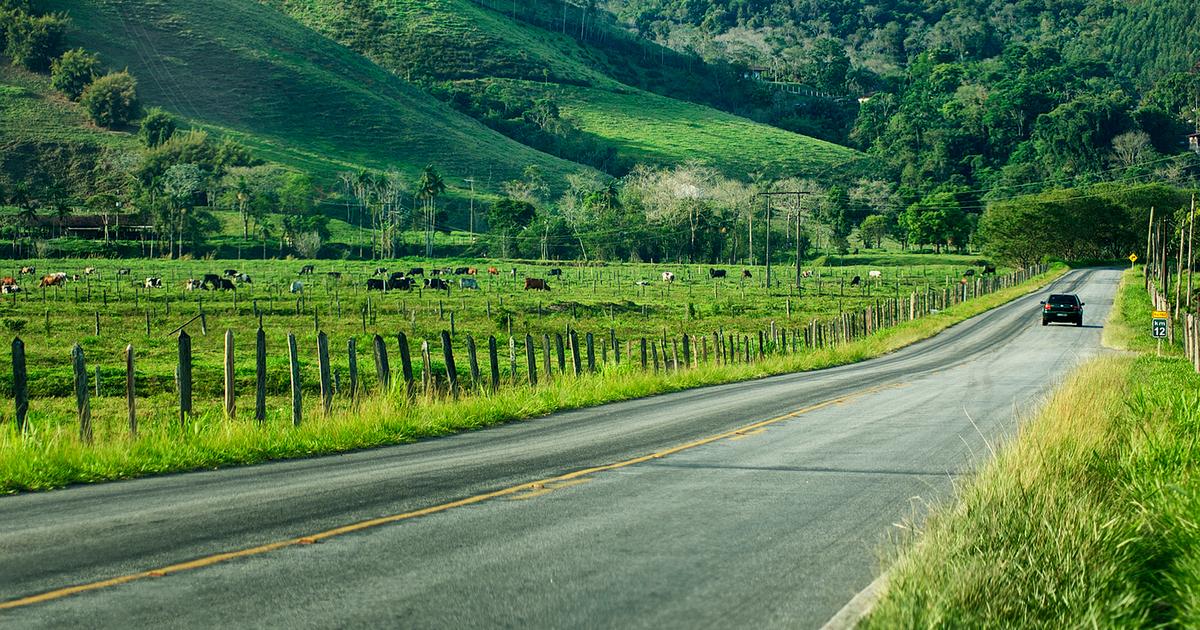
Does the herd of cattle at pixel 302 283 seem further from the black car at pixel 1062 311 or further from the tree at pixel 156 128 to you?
the tree at pixel 156 128

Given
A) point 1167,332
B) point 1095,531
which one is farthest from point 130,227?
point 1095,531

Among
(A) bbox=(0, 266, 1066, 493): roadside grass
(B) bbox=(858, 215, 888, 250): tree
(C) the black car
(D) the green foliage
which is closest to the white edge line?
(A) bbox=(0, 266, 1066, 493): roadside grass

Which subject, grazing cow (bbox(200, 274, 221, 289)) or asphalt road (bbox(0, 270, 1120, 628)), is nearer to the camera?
asphalt road (bbox(0, 270, 1120, 628))

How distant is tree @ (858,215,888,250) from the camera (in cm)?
17550

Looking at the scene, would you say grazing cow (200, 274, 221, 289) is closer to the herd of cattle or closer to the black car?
the herd of cattle

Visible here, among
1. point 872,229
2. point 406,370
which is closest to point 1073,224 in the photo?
point 872,229

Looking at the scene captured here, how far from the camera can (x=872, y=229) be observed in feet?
578

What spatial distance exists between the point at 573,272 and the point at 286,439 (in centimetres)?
9606

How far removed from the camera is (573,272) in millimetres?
110500

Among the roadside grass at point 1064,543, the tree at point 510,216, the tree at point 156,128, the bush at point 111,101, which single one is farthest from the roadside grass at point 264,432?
the bush at point 111,101

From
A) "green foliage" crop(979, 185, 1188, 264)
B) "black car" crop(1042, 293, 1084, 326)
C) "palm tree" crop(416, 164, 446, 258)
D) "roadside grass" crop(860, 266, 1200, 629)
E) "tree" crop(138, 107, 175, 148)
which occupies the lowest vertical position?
"black car" crop(1042, 293, 1084, 326)

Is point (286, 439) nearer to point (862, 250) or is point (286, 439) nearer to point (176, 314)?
point (176, 314)

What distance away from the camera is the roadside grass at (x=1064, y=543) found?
21.4ft

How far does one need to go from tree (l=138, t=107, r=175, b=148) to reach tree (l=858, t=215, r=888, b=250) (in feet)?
358
